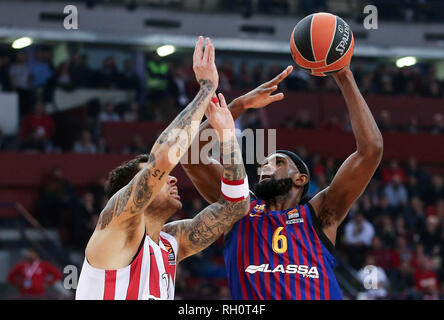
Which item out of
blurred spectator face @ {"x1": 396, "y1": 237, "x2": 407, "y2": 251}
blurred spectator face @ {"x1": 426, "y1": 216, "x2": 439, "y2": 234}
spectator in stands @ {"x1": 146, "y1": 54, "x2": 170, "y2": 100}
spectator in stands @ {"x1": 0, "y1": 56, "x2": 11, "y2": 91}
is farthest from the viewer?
spectator in stands @ {"x1": 146, "y1": 54, "x2": 170, "y2": 100}

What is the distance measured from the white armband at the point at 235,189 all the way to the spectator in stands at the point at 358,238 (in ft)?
32.4

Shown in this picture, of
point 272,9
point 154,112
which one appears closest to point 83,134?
point 154,112

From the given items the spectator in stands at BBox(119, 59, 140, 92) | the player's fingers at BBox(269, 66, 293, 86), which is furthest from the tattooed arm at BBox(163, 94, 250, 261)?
the spectator in stands at BBox(119, 59, 140, 92)

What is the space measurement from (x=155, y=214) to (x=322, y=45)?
5.35 feet

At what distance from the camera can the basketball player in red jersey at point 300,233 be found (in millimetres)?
5031

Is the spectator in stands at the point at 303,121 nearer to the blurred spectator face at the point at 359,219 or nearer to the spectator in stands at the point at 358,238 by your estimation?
the spectator in stands at the point at 358,238

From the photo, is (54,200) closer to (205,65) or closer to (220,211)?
(220,211)

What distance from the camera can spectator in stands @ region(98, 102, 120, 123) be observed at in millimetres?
16284

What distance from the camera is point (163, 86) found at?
→ 17.5m

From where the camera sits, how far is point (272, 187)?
5395 millimetres

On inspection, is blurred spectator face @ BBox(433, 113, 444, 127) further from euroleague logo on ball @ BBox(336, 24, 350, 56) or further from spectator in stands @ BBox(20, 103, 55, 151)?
euroleague logo on ball @ BBox(336, 24, 350, 56)

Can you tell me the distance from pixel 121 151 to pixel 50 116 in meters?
1.63

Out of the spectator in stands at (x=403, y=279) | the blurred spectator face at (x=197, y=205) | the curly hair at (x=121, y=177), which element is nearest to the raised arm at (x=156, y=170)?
the curly hair at (x=121, y=177)

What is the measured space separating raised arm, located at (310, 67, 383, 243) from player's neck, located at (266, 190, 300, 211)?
0.92ft
